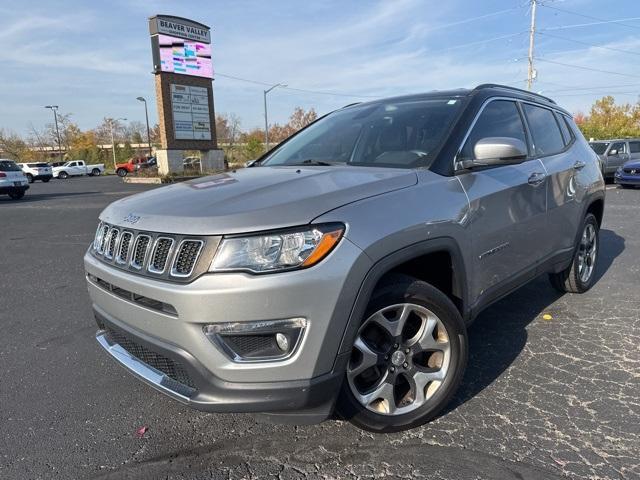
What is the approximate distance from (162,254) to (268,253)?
0.52m

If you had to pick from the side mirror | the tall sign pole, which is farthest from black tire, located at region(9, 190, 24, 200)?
the side mirror

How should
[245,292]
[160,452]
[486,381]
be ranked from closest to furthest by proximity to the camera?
[245,292], [160,452], [486,381]

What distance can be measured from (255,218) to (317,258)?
310 millimetres

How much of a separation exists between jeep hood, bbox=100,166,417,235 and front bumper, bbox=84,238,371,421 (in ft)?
0.71

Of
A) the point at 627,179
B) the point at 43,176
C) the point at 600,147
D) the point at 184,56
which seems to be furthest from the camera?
the point at 43,176

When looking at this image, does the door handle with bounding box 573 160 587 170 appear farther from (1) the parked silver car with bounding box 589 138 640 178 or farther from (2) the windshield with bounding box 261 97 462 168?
(1) the parked silver car with bounding box 589 138 640 178

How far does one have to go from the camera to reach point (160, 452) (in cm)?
250

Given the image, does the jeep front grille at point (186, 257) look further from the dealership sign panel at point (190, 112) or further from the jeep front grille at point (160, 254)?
the dealership sign panel at point (190, 112)

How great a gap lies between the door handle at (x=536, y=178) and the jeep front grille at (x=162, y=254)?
245 centimetres

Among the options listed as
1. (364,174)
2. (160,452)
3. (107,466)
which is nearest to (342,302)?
(364,174)

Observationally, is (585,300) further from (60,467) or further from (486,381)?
(60,467)

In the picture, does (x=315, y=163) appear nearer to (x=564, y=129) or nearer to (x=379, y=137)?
(x=379, y=137)

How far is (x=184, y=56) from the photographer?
28.2 m

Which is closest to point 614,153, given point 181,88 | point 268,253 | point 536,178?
point 536,178
